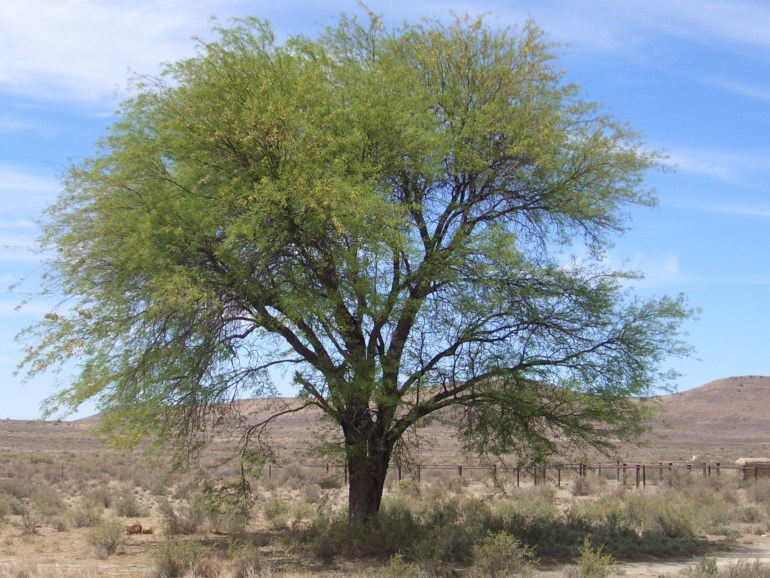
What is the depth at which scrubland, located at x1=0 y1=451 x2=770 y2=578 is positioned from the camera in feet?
52.4

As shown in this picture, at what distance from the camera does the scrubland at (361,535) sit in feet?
52.4

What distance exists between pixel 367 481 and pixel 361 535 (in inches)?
55.1

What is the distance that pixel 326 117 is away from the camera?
17.0m

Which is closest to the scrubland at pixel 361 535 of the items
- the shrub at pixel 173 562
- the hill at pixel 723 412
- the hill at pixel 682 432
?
the shrub at pixel 173 562

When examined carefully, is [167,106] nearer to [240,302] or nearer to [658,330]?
[240,302]

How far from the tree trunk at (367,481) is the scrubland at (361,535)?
458mm

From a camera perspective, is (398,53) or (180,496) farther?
(180,496)

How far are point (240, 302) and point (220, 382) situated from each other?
1995 mm

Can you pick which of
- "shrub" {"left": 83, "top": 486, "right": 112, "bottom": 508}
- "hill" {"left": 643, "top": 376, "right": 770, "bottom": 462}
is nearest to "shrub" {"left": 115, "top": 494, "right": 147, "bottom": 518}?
"shrub" {"left": 83, "top": 486, "right": 112, "bottom": 508}

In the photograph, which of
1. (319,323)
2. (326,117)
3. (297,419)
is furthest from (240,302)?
(297,419)

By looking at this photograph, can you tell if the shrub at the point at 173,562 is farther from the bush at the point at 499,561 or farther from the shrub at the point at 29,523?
the shrub at the point at 29,523

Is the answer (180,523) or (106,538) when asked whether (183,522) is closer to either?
(180,523)

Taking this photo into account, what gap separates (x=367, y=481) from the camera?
65.4 ft

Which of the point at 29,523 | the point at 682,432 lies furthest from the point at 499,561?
the point at 682,432
